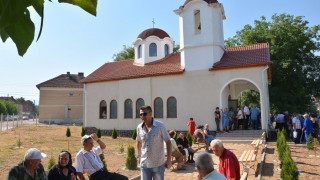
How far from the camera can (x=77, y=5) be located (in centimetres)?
72

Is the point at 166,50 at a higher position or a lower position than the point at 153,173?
higher

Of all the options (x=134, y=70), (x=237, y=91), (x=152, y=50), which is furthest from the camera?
(x=152, y=50)

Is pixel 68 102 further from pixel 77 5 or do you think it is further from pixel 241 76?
pixel 77 5

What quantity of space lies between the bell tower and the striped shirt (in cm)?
1259

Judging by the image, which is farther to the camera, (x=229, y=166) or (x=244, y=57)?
(x=244, y=57)

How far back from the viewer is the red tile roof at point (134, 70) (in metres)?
17.7

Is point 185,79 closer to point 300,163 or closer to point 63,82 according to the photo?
point 300,163

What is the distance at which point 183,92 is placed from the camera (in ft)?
54.9

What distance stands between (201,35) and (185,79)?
3084 mm

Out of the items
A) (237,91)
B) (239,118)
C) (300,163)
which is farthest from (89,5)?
(237,91)

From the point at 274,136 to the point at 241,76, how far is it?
3932mm

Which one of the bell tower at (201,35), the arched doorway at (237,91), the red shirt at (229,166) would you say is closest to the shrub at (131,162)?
the red shirt at (229,166)

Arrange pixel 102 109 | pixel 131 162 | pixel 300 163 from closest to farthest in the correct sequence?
pixel 131 162 → pixel 300 163 → pixel 102 109

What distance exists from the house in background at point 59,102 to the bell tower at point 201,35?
2475cm
